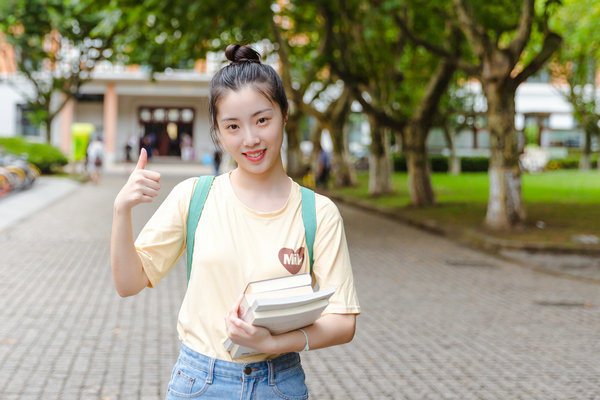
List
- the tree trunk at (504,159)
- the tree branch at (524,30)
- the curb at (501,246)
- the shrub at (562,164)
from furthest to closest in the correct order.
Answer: the shrub at (562,164) < the tree trunk at (504,159) < the tree branch at (524,30) < the curb at (501,246)

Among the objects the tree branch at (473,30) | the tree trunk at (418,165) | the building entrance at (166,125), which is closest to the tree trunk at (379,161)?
the tree trunk at (418,165)

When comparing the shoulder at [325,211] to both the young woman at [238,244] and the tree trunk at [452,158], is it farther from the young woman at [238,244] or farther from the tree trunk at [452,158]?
the tree trunk at [452,158]

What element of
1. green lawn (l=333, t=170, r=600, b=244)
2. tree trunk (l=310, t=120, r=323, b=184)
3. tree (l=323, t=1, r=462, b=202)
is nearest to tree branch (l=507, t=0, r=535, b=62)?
tree (l=323, t=1, r=462, b=202)

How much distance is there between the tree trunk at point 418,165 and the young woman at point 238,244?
703 inches

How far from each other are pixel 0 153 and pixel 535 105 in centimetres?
3909

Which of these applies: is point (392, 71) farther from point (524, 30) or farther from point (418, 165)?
point (524, 30)

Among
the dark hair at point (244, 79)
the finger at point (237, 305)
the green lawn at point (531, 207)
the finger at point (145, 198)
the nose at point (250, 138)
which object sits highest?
the dark hair at point (244, 79)

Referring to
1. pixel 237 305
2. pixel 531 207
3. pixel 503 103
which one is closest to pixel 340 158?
pixel 531 207

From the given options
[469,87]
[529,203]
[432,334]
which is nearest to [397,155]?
[469,87]

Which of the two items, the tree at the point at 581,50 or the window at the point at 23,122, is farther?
the window at the point at 23,122

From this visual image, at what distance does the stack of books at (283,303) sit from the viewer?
197 cm

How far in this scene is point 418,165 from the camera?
20.1 meters

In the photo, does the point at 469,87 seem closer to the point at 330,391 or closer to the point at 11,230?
the point at 11,230

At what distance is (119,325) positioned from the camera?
7.30 m
